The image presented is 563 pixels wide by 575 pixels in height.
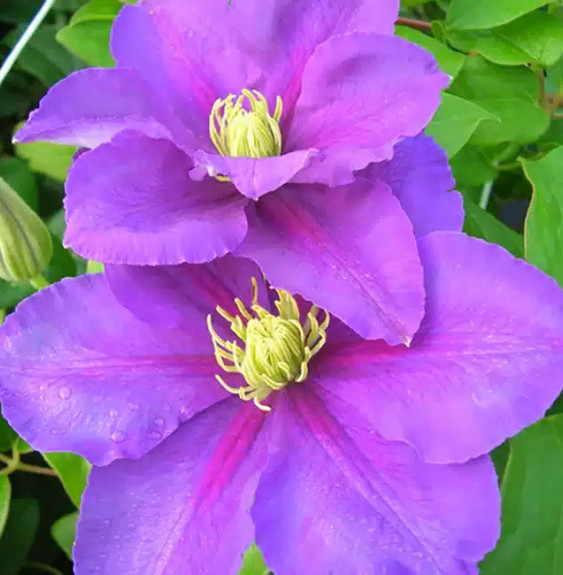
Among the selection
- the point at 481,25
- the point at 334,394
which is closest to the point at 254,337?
the point at 334,394

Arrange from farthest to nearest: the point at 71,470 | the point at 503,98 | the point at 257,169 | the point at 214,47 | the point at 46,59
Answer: the point at 46,59 → the point at 503,98 → the point at 71,470 → the point at 214,47 → the point at 257,169

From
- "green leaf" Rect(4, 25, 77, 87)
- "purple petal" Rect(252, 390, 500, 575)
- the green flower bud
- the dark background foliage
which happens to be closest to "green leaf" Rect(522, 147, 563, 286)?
the dark background foliage

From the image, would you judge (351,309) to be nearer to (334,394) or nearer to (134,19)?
(334,394)

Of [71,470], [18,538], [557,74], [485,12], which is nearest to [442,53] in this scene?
[485,12]

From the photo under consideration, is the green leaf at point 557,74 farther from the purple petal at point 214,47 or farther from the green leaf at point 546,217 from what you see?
the purple petal at point 214,47

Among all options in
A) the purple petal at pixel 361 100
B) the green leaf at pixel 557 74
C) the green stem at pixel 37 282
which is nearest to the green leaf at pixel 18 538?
the green stem at pixel 37 282

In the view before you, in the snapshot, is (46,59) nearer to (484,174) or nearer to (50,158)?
(50,158)
